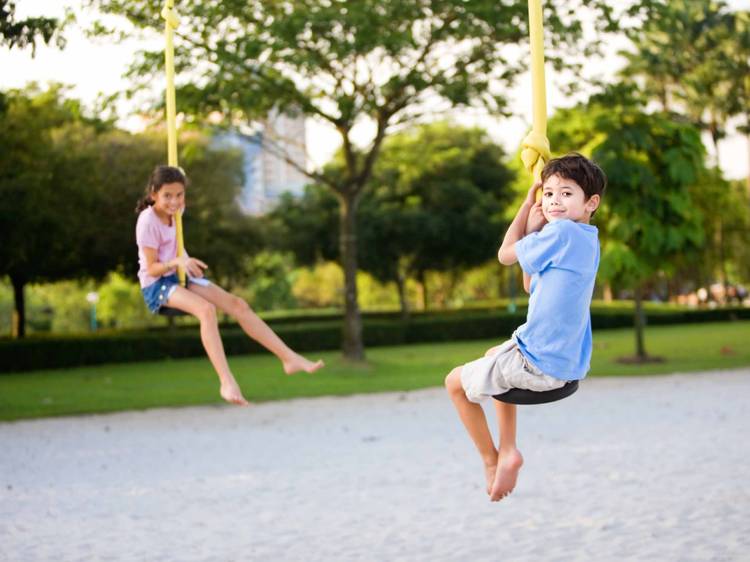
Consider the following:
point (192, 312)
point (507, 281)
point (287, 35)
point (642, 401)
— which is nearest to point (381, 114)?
Answer: point (287, 35)

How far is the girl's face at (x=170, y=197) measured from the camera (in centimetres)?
536

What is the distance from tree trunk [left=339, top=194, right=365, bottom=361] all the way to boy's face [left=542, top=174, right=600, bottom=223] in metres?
18.6

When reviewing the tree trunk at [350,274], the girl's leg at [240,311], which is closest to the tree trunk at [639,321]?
the tree trunk at [350,274]

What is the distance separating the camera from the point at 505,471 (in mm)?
4379

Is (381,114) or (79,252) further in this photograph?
(79,252)

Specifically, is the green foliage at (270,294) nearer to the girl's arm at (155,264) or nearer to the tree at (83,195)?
the tree at (83,195)

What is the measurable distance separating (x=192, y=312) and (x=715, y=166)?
22660mm

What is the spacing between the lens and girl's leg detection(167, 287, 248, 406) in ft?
17.7

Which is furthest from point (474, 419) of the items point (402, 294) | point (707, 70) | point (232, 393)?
point (707, 70)

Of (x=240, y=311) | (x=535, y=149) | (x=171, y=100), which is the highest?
(x=171, y=100)

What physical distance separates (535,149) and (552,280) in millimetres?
511

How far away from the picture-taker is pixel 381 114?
22125 mm

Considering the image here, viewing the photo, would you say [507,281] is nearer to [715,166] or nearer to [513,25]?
[715,166]

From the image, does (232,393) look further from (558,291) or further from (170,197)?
(558,291)
